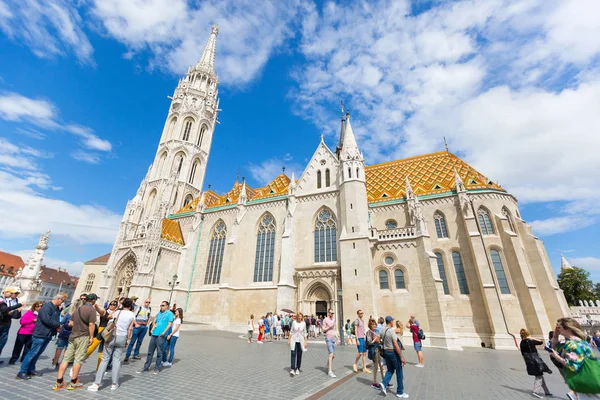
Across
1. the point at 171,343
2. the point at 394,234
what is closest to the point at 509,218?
the point at 394,234

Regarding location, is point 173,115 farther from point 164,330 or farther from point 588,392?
point 588,392

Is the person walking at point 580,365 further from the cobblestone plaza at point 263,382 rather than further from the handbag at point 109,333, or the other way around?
the handbag at point 109,333

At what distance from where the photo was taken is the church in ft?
59.8

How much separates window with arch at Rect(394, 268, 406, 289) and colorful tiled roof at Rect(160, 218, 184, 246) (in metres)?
21.9

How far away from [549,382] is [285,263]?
54.4 feet

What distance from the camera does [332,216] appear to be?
2327 centimetres

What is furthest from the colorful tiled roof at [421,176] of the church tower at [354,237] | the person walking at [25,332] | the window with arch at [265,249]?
the person walking at [25,332]

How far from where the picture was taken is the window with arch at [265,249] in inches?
926

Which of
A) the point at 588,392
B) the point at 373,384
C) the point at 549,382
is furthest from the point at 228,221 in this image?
the point at 588,392

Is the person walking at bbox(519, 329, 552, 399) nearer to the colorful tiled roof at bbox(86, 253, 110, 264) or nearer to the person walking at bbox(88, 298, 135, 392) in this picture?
the person walking at bbox(88, 298, 135, 392)

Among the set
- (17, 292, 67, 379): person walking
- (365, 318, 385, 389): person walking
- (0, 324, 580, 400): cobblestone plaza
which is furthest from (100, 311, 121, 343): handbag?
(365, 318, 385, 389): person walking

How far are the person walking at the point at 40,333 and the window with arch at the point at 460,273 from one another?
74.2 feet

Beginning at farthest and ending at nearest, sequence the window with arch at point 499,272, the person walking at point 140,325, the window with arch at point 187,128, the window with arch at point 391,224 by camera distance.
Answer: the window with arch at point 187,128
the window with arch at point 391,224
the window with arch at point 499,272
the person walking at point 140,325

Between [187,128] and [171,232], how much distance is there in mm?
18178
